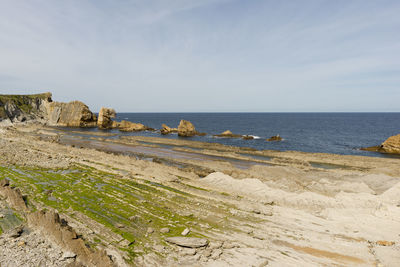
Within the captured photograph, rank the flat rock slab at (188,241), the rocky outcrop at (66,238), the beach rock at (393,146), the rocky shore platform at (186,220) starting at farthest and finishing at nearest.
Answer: the beach rock at (393,146) → the flat rock slab at (188,241) → the rocky shore platform at (186,220) → the rocky outcrop at (66,238)

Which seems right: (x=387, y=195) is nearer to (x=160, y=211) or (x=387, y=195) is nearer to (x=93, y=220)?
(x=160, y=211)

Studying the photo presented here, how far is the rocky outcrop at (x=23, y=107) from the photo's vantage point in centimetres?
8744

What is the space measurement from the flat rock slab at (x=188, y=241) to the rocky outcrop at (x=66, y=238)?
10.9 feet

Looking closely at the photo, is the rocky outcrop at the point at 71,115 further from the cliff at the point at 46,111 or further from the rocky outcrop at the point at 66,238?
the rocky outcrop at the point at 66,238

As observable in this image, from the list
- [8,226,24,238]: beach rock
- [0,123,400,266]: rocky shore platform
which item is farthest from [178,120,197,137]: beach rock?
[8,226,24,238]: beach rock

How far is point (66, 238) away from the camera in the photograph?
1139 centimetres

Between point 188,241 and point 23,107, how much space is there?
118 metres

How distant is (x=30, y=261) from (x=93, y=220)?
4275mm

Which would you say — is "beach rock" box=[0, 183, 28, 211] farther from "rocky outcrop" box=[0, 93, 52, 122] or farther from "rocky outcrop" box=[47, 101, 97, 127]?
"rocky outcrop" box=[0, 93, 52, 122]

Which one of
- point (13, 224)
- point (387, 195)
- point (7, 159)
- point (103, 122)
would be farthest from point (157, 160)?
point (103, 122)

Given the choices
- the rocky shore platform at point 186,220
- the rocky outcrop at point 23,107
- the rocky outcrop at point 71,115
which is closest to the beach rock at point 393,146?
the rocky shore platform at point 186,220

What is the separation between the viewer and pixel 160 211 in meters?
15.7

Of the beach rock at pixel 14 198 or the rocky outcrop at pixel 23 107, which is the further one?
the rocky outcrop at pixel 23 107

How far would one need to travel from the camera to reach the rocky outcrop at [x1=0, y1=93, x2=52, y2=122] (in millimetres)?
87438
